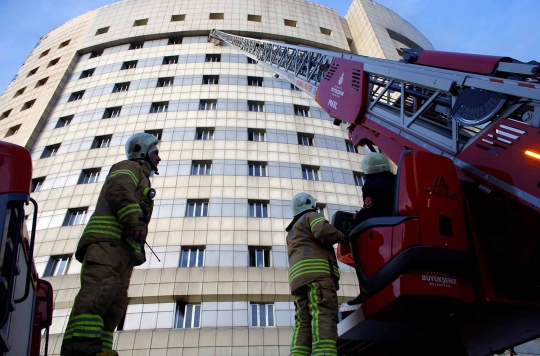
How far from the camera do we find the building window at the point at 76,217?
1433 cm

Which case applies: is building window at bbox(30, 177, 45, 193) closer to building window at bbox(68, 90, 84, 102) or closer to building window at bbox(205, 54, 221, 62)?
building window at bbox(68, 90, 84, 102)

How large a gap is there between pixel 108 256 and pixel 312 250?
2.14m

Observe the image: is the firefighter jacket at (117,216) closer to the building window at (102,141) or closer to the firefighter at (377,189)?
the firefighter at (377,189)

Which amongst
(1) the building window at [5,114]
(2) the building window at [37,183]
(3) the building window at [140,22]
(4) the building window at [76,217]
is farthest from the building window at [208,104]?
(1) the building window at [5,114]

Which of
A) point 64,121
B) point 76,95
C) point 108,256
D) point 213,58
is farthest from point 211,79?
point 108,256

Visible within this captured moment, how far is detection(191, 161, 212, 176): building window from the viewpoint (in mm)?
15680

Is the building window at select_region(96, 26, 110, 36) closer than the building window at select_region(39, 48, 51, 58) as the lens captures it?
Yes

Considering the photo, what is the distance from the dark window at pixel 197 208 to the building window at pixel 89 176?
4.77 m

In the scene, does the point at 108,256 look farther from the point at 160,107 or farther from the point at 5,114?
the point at 5,114

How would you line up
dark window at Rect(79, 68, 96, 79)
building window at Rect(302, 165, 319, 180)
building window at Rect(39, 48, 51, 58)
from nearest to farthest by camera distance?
building window at Rect(302, 165, 319, 180) < dark window at Rect(79, 68, 96, 79) < building window at Rect(39, 48, 51, 58)

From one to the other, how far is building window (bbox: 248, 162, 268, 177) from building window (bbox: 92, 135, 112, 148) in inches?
281

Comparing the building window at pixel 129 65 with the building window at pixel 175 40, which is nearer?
the building window at pixel 129 65

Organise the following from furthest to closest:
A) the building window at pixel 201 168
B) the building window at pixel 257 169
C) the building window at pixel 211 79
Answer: the building window at pixel 211 79 < the building window at pixel 257 169 < the building window at pixel 201 168

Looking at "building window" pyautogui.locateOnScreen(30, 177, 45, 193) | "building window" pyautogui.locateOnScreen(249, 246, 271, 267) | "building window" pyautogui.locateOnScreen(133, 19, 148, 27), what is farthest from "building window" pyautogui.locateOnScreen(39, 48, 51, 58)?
"building window" pyautogui.locateOnScreen(249, 246, 271, 267)
